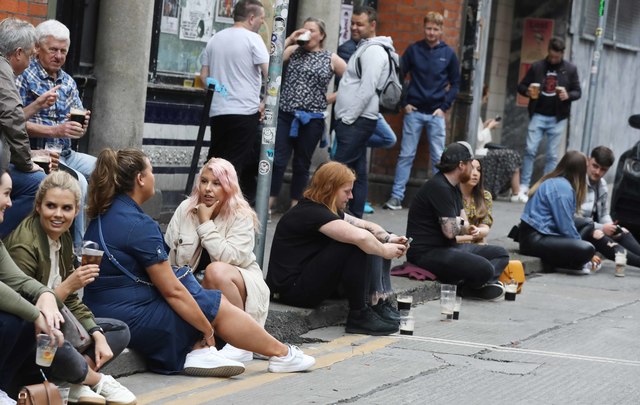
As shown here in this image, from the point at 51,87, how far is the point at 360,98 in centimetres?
444

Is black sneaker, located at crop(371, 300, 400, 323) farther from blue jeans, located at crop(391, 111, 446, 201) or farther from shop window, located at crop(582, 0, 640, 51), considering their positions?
shop window, located at crop(582, 0, 640, 51)

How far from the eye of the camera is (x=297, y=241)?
918 cm

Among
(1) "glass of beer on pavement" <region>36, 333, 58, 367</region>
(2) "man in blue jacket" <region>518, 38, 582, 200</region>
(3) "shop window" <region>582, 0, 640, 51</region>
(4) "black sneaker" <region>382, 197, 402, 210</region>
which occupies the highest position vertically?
(3) "shop window" <region>582, 0, 640, 51</region>

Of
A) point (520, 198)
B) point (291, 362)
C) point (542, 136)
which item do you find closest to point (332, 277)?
point (291, 362)

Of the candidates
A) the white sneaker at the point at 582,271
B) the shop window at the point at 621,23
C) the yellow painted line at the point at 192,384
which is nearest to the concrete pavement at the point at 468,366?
the yellow painted line at the point at 192,384

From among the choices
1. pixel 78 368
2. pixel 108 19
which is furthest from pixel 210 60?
pixel 78 368

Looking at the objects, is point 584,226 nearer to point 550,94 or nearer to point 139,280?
point 550,94

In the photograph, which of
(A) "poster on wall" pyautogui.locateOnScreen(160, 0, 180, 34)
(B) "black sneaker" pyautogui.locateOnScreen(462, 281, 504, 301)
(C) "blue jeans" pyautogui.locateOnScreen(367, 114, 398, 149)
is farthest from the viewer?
(C) "blue jeans" pyautogui.locateOnScreen(367, 114, 398, 149)

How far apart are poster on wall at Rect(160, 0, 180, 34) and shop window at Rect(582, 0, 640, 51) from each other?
10.8 m

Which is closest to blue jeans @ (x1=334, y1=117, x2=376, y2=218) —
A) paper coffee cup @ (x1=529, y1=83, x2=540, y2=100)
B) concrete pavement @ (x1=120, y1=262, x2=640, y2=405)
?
concrete pavement @ (x1=120, y1=262, x2=640, y2=405)

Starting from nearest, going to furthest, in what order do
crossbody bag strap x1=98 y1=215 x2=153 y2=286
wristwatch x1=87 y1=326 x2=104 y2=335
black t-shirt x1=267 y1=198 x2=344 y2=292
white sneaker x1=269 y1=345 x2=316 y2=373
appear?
wristwatch x1=87 y1=326 x2=104 y2=335 < crossbody bag strap x1=98 y1=215 x2=153 y2=286 < white sneaker x1=269 y1=345 x2=316 y2=373 < black t-shirt x1=267 y1=198 x2=344 y2=292

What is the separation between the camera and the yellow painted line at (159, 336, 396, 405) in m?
6.96

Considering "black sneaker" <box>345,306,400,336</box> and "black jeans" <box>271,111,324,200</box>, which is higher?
"black jeans" <box>271,111,324,200</box>

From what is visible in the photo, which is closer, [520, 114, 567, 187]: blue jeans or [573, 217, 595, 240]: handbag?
[573, 217, 595, 240]: handbag
